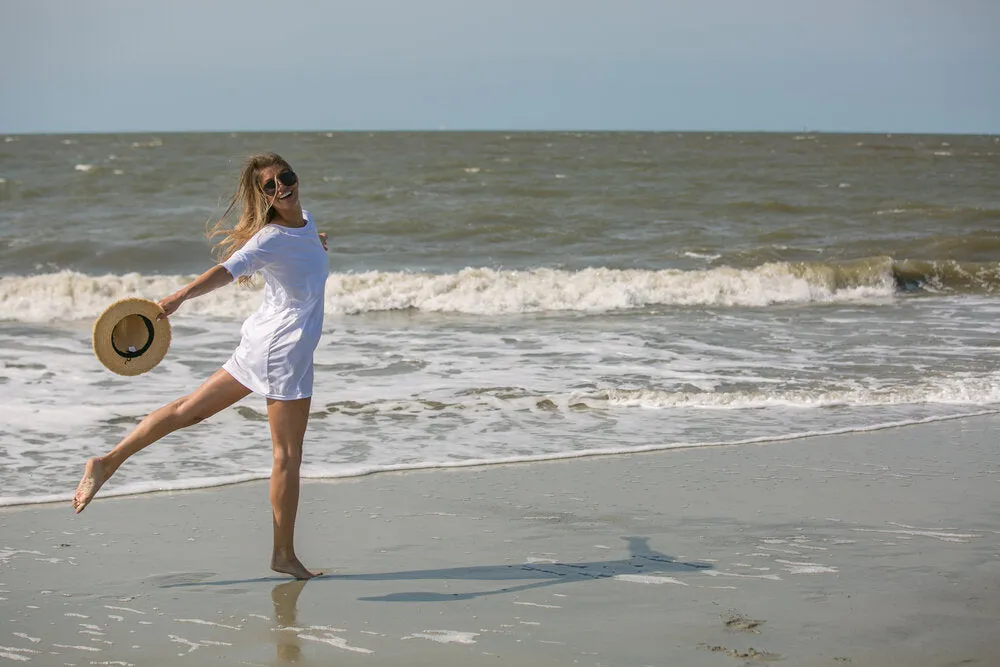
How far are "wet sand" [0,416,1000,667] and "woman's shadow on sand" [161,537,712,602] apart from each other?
0.04 ft

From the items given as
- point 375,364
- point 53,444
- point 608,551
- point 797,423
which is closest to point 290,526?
point 608,551

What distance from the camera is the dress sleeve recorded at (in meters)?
4.11

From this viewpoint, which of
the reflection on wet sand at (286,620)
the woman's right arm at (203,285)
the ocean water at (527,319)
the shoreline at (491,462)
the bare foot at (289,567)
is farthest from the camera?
the ocean water at (527,319)

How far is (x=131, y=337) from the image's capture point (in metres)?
4.41

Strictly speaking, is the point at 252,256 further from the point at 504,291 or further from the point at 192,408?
the point at 504,291

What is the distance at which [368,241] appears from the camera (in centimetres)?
2108

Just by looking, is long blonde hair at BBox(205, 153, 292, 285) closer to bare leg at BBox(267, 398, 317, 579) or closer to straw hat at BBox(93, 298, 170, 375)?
straw hat at BBox(93, 298, 170, 375)

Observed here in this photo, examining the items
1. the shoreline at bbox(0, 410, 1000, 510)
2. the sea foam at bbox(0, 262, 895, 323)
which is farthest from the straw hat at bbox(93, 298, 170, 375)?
the sea foam at bbox(0, 262, 895, 323)

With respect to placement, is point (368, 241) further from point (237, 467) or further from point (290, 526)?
point (290, 526)

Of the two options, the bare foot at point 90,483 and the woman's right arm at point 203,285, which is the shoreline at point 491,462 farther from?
the woman's right arm at point 203,285

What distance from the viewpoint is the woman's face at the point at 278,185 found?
13.8 feet

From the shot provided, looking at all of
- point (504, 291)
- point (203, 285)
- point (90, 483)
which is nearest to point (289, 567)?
point (90, 483)

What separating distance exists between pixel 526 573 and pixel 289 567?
956mm

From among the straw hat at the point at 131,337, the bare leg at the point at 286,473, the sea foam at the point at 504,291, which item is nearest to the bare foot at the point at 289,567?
the bare leg at the point at 286,473
